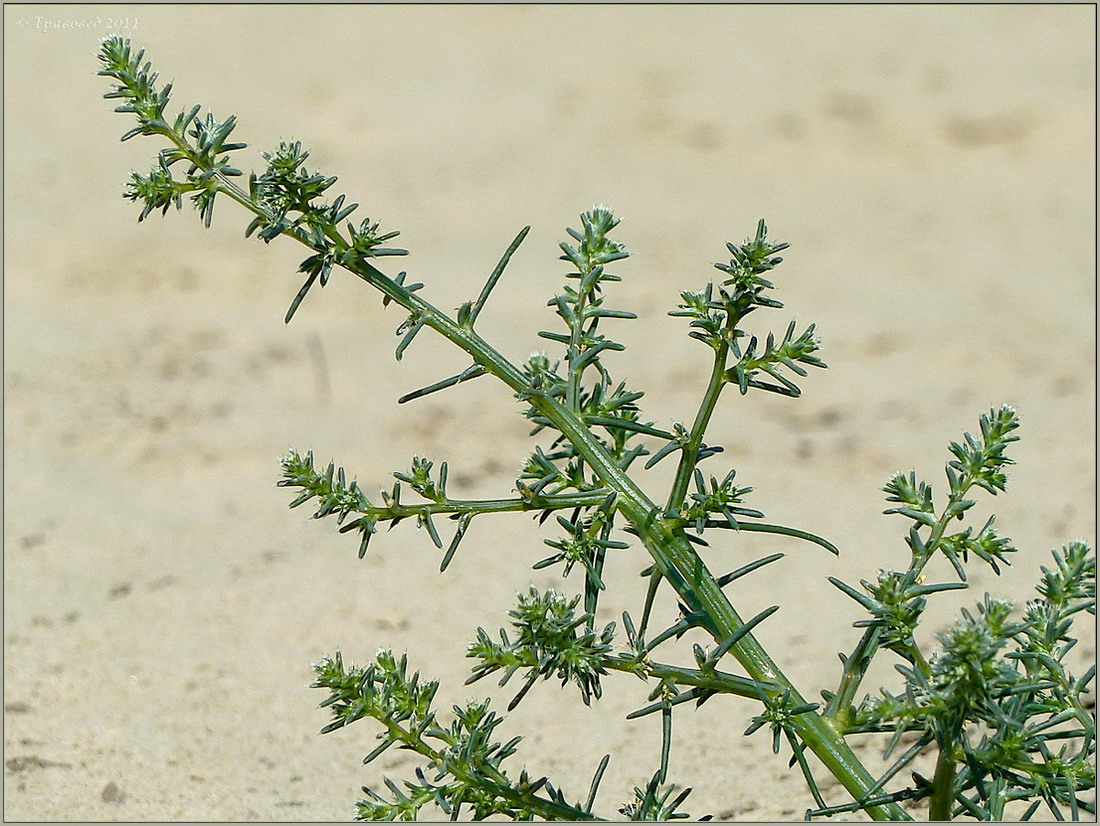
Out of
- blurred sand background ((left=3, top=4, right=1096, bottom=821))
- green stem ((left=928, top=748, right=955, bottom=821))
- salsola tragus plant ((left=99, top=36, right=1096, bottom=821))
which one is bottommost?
green stem ((left=928, top=748, right=955, bottom=821))

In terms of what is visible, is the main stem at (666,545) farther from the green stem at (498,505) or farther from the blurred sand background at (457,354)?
the blurred sand background at (457,354)

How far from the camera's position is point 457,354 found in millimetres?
5098

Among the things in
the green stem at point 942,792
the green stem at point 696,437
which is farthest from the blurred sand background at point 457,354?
the green stem at point 696,437

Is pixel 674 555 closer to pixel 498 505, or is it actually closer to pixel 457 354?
pixel 498 505

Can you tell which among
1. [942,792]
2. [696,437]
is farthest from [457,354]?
[942,792]

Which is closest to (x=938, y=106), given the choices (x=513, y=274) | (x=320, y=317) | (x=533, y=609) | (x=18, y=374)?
(x=513, y=274)

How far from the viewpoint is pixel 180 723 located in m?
2.81

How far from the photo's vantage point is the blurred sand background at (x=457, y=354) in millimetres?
2867

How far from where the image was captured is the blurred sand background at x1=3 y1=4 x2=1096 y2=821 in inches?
113

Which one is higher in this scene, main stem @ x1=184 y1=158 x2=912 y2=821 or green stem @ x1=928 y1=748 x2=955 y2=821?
main stem @ x1=184 y1=158 x2=912 y2=821

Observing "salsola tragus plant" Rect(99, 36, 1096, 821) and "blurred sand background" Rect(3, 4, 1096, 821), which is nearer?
"salsola tragus plant" Rect(99, 36, 1096, 821)

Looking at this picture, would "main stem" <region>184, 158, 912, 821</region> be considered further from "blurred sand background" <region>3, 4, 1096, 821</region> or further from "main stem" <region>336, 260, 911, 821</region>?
"blurred sand background" <region>3, 4, 1096, 821</region>

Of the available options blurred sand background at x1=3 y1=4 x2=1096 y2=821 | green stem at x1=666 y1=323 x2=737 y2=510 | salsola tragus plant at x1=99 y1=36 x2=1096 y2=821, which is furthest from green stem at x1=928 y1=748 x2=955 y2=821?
blurred sand background at x1=3 y1=4 x2=1096 y2=821

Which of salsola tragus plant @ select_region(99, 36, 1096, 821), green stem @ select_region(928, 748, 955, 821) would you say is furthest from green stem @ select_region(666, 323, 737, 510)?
green stem @ select_region(928, 748, 955, 821)
